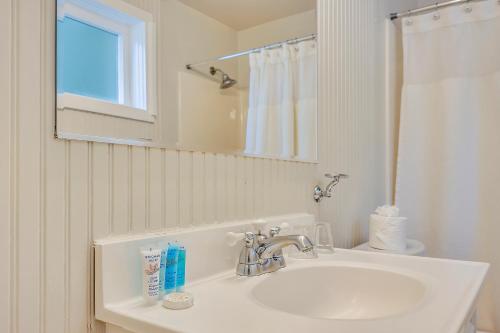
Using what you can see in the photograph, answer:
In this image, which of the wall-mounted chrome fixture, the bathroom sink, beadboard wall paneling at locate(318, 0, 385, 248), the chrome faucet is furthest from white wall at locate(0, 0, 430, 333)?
beadboard wall paneling at locate(318, 0, 385, 248)

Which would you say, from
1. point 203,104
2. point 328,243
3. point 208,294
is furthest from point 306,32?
point 208,294

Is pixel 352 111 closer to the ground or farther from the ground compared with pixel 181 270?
farther from the ground

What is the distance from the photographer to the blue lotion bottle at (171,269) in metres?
0.72

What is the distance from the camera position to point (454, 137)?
179 cm

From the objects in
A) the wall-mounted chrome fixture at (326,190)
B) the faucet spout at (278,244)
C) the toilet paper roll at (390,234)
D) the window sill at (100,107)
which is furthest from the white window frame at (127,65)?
the toilet paper roll at (390,234)

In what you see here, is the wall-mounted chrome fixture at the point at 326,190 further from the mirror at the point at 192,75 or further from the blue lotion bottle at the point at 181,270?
the blue lotion bottle at the point at 181,270

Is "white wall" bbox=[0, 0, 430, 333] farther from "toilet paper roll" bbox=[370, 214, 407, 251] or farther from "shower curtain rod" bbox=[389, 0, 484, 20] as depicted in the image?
"shower curtain rod" bbox=[389, 0, 484, 20]

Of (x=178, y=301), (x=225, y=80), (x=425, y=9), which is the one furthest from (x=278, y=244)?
(x=425, y=9)

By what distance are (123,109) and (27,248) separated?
30 centimetres

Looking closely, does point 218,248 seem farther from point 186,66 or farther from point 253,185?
Answer: point 186,66

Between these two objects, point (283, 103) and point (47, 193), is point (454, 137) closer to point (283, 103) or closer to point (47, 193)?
point (283, 103)

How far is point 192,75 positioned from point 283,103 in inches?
16.5

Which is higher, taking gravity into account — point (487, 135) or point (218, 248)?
point (487, 135)

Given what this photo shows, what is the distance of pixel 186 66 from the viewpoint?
35.3 inches
